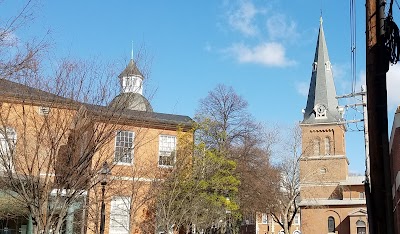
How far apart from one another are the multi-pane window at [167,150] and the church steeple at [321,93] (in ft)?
161

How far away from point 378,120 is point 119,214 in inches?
676

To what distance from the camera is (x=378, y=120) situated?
7016 mm

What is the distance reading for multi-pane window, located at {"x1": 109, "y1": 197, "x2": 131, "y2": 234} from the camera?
2170 centimetres

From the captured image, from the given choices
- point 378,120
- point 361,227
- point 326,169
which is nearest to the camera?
point 378,120

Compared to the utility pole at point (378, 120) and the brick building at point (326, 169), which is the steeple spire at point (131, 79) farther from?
the brick building at point (326, 169)

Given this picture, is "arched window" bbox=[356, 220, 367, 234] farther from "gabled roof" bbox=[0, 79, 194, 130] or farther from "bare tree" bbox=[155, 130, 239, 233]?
"gabled roof" bbox=[0, 79, 194, 130]

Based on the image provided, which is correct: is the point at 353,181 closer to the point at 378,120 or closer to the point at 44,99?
the point at 44,99

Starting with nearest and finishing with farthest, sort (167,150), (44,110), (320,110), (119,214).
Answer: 1. (44,110)
2. (119,214)
3. (167,150)
4. (320,110)

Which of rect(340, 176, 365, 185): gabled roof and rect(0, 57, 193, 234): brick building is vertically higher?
rect(340, 176, 365, 185): gabled roof

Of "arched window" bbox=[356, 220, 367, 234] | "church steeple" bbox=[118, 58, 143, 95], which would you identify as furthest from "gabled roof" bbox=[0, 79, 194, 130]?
"arched window" bbox=[356, 220, 367, 234]

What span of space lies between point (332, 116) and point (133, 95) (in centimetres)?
6214

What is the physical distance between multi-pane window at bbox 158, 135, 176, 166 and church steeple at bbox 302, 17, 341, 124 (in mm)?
49096

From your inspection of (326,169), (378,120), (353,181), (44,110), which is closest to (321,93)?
(326,169)

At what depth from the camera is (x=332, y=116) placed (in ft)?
231
